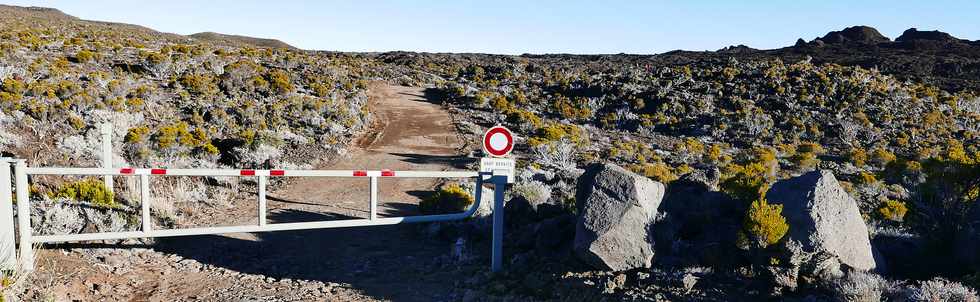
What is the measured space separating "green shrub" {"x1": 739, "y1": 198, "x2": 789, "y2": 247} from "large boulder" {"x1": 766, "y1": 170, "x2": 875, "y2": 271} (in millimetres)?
133

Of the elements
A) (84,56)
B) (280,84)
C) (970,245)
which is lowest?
(970,245)

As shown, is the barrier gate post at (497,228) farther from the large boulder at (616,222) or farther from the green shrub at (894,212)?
the green shrub at (894,212)

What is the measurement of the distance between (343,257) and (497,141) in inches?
88.5

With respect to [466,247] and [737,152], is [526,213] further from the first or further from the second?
[737,152]

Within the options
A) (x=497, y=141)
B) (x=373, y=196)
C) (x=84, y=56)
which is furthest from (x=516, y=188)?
(x=84, y=56)

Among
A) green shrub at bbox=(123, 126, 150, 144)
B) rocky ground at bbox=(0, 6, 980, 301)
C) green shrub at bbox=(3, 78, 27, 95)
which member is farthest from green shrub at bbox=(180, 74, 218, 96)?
green shrub at bbox=(123, 126, 150, 144)

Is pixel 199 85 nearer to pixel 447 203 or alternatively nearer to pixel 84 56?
pixel 84 56

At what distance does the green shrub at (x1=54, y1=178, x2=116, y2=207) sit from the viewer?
6.96 m

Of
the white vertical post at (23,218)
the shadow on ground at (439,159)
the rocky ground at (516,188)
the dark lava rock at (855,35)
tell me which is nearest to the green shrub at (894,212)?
the rocky ground at (516,188)

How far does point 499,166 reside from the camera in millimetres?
5977

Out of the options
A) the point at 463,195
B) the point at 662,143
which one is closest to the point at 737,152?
the point at 662,143

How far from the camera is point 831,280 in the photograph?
178 inches

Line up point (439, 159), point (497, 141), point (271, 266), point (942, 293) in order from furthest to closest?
1. point (439, 159)
2. point (271, 266)
3. point (497, 141)
4. point (942, 293)

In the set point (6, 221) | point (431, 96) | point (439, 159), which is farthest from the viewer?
point (431, 96)
